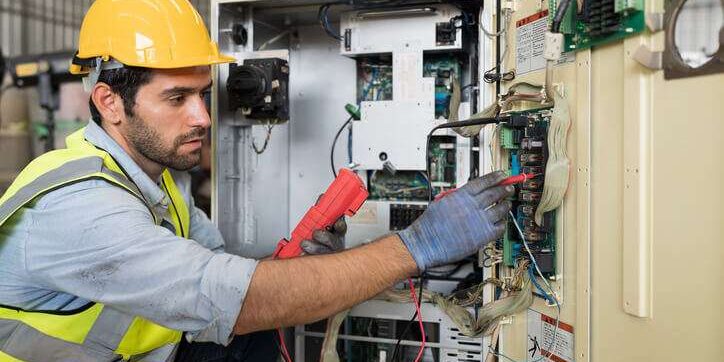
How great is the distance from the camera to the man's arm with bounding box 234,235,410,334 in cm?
103

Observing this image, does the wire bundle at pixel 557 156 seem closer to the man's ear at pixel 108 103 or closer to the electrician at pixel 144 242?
the electrician at pixel 144 242

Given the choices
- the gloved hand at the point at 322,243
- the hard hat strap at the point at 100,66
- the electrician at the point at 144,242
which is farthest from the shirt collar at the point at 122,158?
the gloved hand at the point at 322,243

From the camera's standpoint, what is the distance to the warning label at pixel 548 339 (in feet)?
4.12

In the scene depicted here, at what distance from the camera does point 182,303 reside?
39.2 inches

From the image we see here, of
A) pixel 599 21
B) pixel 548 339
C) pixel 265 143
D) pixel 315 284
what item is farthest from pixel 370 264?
pixel 265 143

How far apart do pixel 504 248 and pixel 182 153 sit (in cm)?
85

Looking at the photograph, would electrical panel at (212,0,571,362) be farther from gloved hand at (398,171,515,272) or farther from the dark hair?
the dark hair

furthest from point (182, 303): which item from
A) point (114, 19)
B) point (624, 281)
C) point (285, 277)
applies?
point (624, 281)

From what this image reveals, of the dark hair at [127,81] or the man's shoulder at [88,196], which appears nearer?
the man's shoulder at [88,196]

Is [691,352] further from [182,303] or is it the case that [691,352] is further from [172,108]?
[172,108]

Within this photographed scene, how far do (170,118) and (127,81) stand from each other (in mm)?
127

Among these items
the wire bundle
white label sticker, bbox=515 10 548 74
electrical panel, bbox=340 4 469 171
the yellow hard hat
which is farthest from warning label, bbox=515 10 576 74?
the yellow hard hat

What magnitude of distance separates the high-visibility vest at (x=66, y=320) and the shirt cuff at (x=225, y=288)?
28cm

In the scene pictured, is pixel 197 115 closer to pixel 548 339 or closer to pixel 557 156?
pixel 557 156
